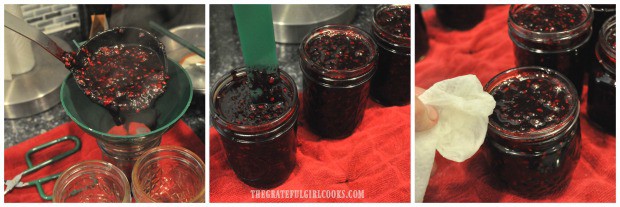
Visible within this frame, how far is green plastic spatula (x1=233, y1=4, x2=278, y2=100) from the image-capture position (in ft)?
3.51

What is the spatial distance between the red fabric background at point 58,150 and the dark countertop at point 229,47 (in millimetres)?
85

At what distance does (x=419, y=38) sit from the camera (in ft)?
4.21

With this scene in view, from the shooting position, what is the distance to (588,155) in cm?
115

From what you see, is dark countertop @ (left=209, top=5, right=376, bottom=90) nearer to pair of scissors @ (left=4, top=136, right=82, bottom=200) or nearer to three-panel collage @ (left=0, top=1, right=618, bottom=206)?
three-panel collage @ (left=0, top=1, right=618, bottom=206)

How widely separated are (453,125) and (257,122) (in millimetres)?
255

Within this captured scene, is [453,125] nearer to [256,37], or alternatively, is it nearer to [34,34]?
[256,37]

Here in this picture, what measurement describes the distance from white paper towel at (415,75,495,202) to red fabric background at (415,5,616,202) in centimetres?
2

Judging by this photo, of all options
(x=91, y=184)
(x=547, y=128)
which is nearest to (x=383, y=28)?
(x=547, y=128)

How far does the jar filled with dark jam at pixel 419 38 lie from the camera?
50.1 inches

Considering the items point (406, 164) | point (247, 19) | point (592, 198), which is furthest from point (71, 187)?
point (592, 198)

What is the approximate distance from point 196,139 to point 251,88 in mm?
165

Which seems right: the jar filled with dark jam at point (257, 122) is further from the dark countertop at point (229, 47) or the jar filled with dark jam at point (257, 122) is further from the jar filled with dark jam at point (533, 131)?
the jar filled with dark jam at point (533, 131)

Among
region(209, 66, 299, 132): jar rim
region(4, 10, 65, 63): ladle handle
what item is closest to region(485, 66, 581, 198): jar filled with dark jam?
region(209, 66, 299, 132): jar rim

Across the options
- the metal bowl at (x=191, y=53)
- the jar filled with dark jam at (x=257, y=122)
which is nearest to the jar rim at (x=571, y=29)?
the jar filled with dark jam at (x=257, y=122)
